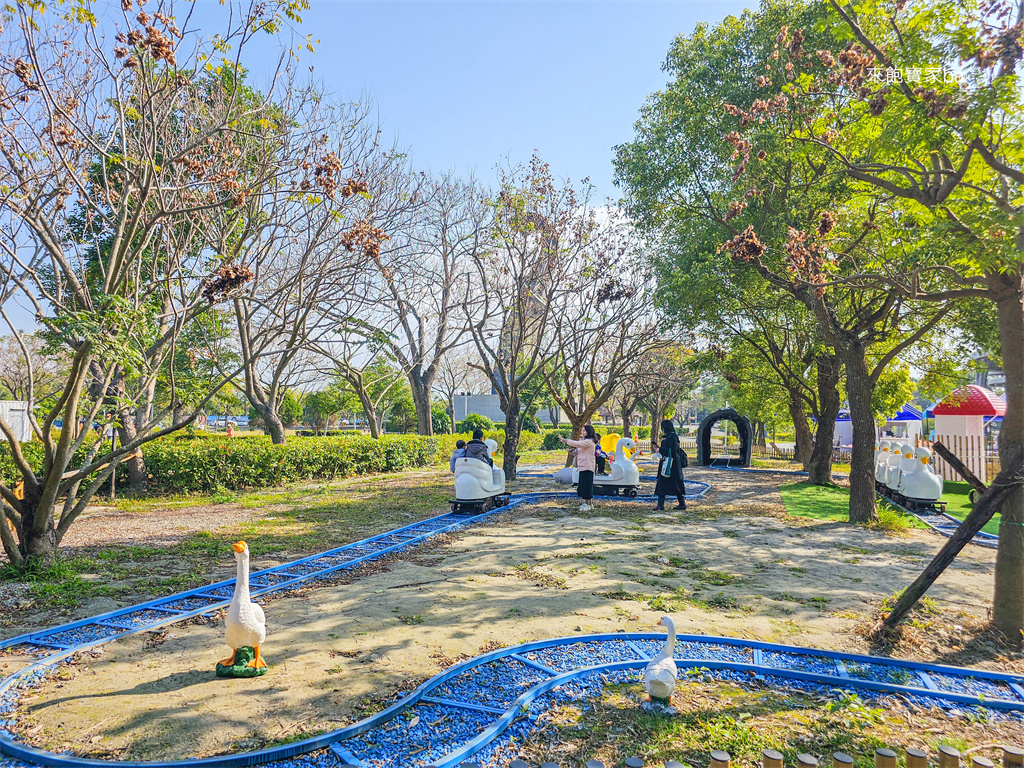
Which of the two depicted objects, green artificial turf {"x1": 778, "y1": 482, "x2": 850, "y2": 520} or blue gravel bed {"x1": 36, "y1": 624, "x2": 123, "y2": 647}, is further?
green artificial turf {"x1": 778, "y1": 482, "x2": 850, "y2": 520}

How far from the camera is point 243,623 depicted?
404cm

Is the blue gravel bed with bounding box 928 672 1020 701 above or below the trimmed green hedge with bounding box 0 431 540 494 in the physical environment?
below

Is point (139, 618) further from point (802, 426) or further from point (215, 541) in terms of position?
point (802, 426)

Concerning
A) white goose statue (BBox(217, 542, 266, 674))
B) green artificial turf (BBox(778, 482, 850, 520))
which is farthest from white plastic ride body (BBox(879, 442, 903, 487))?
white goose statue (BBox(217, 542, 266, 674))

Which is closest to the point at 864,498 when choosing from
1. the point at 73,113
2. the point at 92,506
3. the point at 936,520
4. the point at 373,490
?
the point at 936,520

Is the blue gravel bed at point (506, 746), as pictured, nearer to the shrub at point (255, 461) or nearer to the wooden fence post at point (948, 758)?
the wooden fence post at point (948, 758)

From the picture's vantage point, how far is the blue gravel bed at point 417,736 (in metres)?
3.15

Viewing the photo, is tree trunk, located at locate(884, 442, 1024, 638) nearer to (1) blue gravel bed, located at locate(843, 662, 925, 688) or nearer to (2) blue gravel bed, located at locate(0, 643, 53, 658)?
(1) blue gravel bed, located at locate(843, 662, 925, 688)

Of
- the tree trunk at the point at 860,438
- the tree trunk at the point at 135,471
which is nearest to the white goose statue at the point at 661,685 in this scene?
the tree trunk at the point at 860,438

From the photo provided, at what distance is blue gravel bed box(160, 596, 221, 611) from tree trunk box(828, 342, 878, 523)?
33.8ft

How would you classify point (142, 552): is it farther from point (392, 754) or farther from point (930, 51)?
point (930, 51)

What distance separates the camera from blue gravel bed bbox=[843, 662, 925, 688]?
4.18 metres

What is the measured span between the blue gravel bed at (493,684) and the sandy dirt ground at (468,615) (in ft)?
0.83

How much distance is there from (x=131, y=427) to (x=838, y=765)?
44.6 feet
